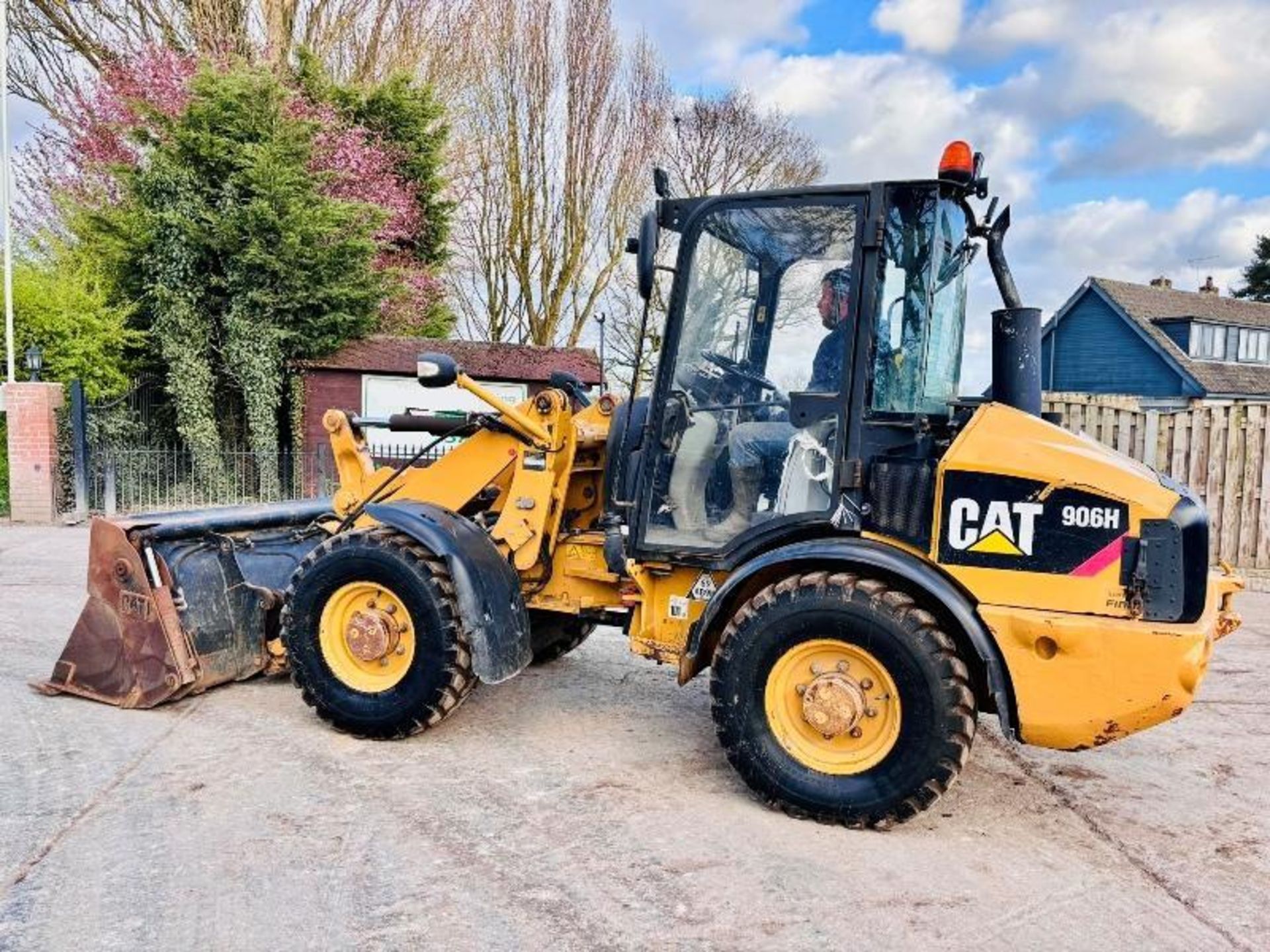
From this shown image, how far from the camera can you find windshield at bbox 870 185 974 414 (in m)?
4.00

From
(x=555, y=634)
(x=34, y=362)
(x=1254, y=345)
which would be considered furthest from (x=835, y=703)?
(x=1254, y=345)

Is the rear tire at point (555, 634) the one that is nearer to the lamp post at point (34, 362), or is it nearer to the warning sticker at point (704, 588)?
the warning sticker at point (704, 588)

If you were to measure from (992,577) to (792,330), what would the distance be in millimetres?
1236

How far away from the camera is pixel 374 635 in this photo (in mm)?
4668

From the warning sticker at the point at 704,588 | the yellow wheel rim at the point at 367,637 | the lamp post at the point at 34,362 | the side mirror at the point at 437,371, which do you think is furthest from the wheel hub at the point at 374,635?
the lamp post at the point at 34,362

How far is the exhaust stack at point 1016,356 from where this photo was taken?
4.32 metres

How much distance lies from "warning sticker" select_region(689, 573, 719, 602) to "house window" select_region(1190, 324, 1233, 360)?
31406 millimetres

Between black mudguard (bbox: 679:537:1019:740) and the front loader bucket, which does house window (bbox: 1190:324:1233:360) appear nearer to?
black mudguard (bbox: 679:537:1019:740)

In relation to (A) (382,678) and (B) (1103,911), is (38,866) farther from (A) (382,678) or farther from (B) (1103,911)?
(B) (1103,911)

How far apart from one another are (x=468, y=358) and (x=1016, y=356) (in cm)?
1264

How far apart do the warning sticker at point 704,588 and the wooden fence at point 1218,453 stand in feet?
24.8

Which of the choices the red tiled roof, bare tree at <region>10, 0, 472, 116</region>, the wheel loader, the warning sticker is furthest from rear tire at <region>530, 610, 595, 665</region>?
bare tree at <region>10, 0, 472, 116</region>

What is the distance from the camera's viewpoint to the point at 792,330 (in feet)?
13.7

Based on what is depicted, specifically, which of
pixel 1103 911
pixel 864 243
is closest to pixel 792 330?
pixel 864 243
